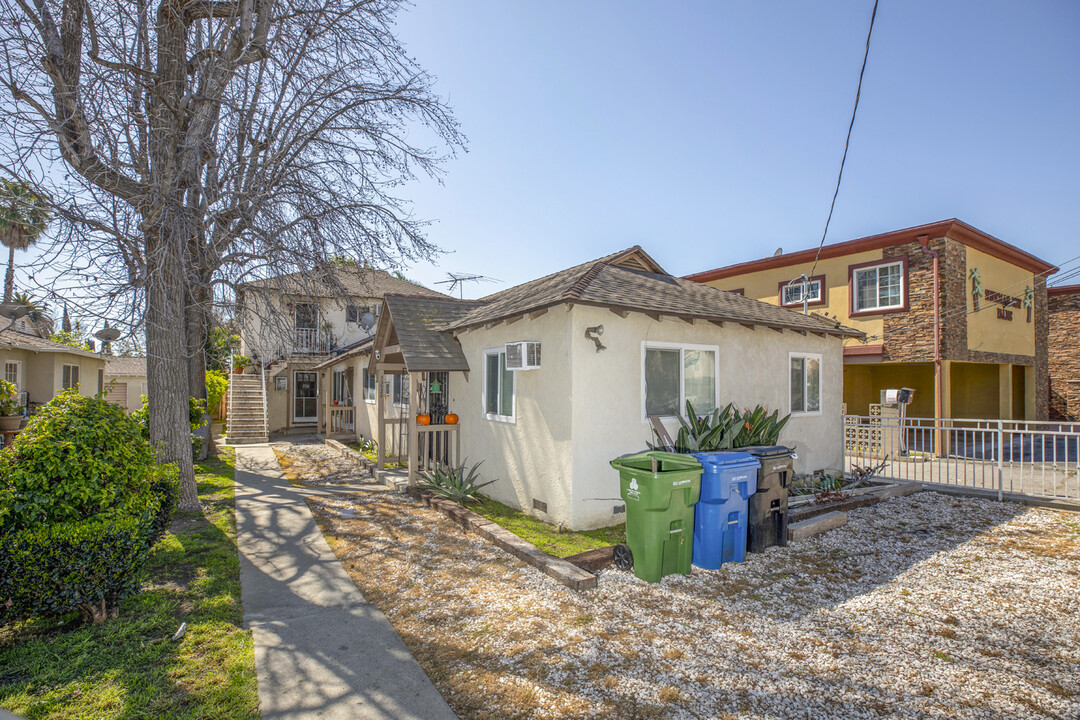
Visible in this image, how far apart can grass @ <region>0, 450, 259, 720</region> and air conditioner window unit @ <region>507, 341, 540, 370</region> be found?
409 centimetres

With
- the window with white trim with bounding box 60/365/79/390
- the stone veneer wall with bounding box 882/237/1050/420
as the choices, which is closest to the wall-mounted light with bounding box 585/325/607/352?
the stone veneer wall with bounding box 882/237/1050/420

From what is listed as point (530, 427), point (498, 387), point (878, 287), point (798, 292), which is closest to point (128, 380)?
point (498, 387)

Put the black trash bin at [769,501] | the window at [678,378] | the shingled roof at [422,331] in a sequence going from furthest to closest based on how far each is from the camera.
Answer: the shingled roof at [422,331] < the window at [678,378] < the black trash bin at [769,501]

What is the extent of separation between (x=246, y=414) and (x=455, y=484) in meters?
13.2

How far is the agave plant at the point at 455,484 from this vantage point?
27.3 feet

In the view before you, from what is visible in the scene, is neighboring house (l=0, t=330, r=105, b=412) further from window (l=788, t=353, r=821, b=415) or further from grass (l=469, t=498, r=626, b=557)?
window (l=788, t=353, r=821, b=415)

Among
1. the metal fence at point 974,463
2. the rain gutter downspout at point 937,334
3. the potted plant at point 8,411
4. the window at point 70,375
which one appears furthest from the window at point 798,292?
the window at point 70,375

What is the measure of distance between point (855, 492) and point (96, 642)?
992 centimetres

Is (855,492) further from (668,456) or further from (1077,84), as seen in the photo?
(1077,84)

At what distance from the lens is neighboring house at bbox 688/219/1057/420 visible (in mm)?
15445

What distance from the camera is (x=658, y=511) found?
17.1 feet

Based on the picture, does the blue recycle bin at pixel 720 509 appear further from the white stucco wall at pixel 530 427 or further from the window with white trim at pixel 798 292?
the window with white trim at pixel 798 292

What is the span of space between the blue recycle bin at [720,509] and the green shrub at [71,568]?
17.0ft

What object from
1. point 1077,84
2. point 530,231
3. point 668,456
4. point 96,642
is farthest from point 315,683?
point 1077,84
